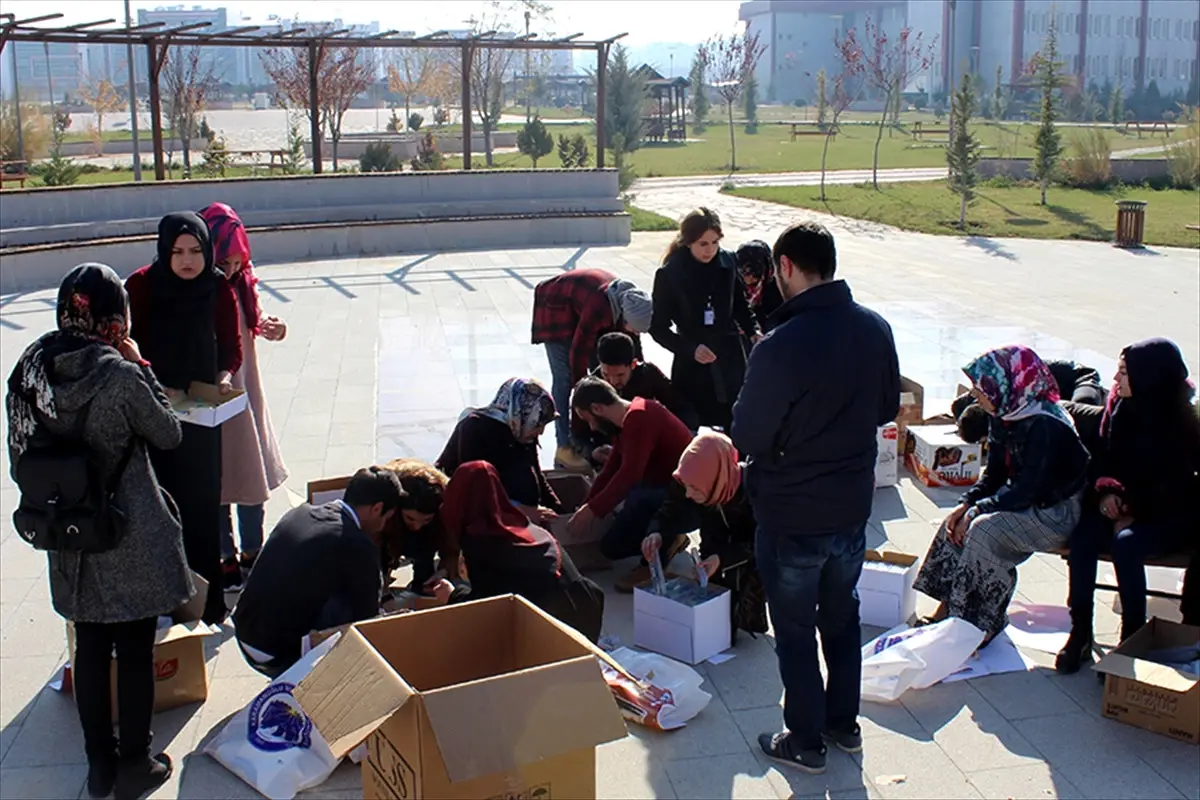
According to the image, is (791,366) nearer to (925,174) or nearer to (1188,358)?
(1188,358)

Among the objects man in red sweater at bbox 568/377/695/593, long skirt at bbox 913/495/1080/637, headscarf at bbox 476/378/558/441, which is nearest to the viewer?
long skirt at bbox 913/495/1080/637

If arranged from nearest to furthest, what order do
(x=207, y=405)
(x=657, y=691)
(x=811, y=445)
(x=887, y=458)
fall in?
A: (x=811, y=445) → (x=657, y=691) → (x=207, y=405) → (x=887, y=458)

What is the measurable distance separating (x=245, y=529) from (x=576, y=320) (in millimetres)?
2199

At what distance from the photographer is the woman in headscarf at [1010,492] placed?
4.60m

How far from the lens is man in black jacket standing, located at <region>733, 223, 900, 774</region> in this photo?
3604 mm

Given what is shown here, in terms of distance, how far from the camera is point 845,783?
3914 mm

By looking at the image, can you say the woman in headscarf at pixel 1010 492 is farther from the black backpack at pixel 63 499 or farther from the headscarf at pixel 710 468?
the black backpack at pixel 63 499

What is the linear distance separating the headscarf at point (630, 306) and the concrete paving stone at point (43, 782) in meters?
3.52

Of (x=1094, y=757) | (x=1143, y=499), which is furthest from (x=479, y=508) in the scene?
(x=1143, y=499)

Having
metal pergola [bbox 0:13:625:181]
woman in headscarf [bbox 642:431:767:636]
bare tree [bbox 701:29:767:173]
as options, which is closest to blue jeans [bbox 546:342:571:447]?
woman in headscarf [bbox 642:431:767:636]

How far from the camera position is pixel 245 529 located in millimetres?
5738

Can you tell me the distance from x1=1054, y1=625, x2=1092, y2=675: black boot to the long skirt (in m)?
0.26

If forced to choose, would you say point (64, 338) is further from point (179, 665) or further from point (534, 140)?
point (534, 140)

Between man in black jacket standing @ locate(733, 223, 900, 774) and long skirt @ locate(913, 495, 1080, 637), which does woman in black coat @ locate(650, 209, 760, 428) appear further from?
man in black jacket standing @ locate(733, 223, 900, 774)
